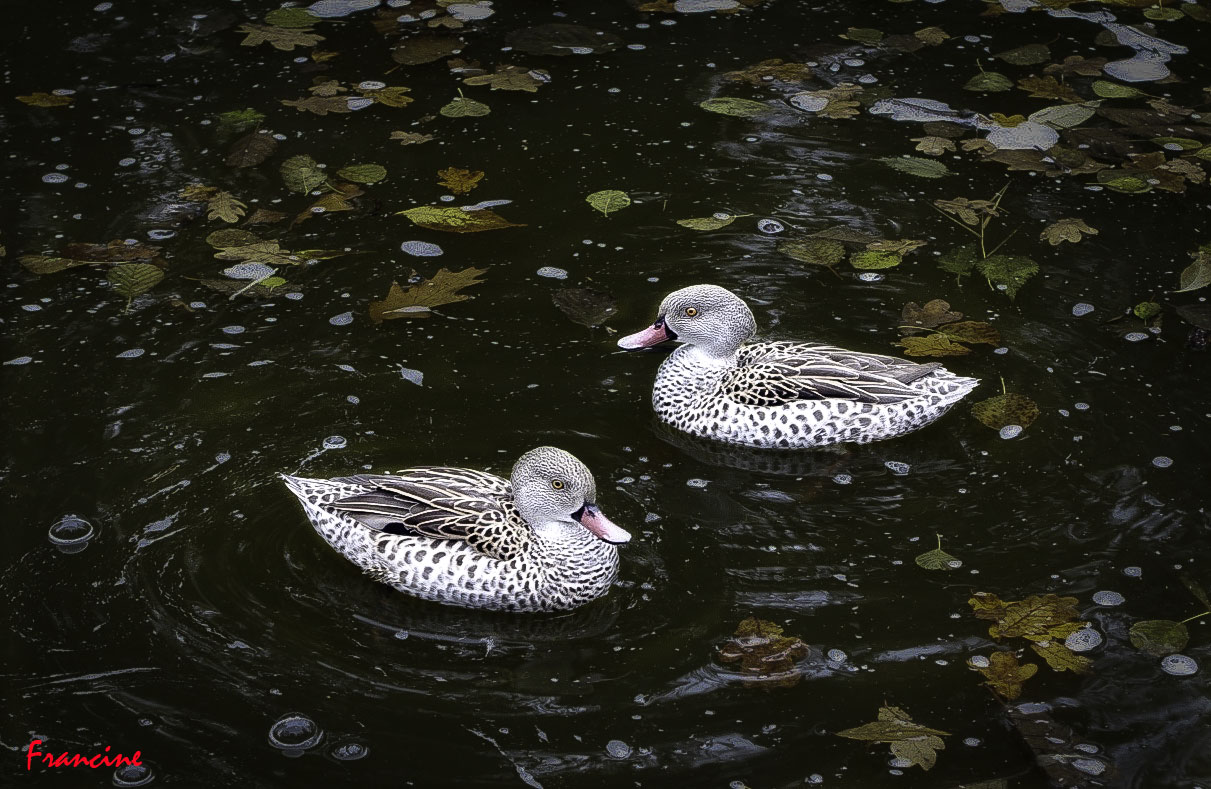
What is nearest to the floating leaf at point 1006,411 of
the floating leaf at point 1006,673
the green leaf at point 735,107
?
the floating leaf at point 1006,673

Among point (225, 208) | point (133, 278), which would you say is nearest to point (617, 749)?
point (133, 278)

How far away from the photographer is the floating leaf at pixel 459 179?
8.27 m

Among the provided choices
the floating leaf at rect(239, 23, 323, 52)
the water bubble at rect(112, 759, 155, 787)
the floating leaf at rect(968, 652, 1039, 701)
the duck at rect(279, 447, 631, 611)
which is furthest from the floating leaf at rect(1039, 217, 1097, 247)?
the water bubble at rect(112, 759, 155, 787)

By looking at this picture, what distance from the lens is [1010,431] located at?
Result: 20.6ft

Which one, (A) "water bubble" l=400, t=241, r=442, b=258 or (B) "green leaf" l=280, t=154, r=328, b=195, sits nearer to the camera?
(A) "water bubble" l=400, t=241, r=442, b=258

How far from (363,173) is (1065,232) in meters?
4.34

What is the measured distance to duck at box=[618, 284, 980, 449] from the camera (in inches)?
248

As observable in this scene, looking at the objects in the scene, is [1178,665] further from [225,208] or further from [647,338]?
[225,208]

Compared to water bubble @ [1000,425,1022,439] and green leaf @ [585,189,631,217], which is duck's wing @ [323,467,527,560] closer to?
water bubble @ [1000,425,1022,439]

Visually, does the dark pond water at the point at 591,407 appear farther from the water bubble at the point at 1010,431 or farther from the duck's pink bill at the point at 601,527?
the duck's pink bill at the point at 601,527

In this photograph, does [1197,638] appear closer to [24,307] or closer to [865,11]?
[24,307]

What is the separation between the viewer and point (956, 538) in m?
5.61

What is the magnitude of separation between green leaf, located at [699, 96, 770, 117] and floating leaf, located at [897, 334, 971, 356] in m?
2.79

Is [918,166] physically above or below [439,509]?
above
